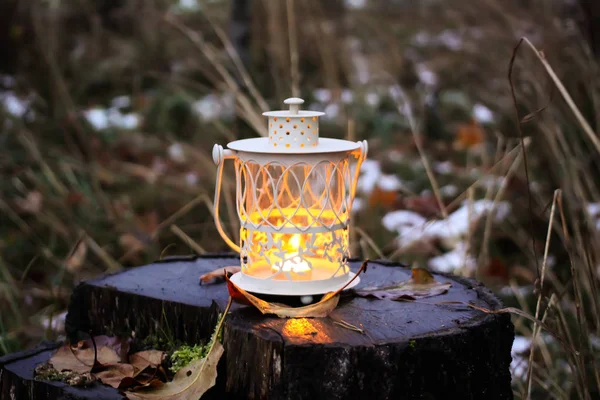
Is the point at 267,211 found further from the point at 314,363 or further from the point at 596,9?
the point at 596,9

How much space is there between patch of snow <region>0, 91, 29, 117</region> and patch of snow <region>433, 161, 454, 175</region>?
293 cm

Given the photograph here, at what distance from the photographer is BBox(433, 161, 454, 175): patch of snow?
487 centimetres

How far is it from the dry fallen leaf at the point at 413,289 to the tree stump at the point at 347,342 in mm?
26

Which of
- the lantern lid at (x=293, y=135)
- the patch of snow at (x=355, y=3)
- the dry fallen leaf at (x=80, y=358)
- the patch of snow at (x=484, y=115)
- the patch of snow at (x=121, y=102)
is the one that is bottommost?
the dry fallen leaf at (x=80, y=358)

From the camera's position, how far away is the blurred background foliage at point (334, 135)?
272 centimetres

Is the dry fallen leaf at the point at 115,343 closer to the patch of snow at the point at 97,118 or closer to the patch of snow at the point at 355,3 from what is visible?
the patch of snow at the point at 97,118

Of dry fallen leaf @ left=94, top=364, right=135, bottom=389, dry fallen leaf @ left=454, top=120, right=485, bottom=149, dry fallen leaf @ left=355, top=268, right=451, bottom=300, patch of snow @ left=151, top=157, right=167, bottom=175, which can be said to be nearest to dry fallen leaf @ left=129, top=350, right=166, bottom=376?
dry fallen leaf @ left=94, top=364, right=135, bottom=389

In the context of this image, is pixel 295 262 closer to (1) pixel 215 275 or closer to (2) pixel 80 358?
(1) pixel 215 275

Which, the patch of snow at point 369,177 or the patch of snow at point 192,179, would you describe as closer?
the patch of snow at point 369,177

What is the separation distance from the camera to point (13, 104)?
554 cm

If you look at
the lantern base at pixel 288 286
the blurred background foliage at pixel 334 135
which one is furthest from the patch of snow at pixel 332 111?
the lantern base at pixel 288 286

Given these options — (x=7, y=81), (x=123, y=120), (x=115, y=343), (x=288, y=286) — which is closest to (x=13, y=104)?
(x=7, y=81)

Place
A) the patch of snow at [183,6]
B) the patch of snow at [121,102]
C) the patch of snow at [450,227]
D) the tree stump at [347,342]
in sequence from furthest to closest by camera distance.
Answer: the patch of snow at [183,6] → the patch of snow at [121,102] → the patch of snow at [450,227] → the tree stump at [347,342]

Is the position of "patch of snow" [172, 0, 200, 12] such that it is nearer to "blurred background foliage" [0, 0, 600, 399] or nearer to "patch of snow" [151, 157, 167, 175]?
"blurred background foliage" [0, 0, 600, 399]
